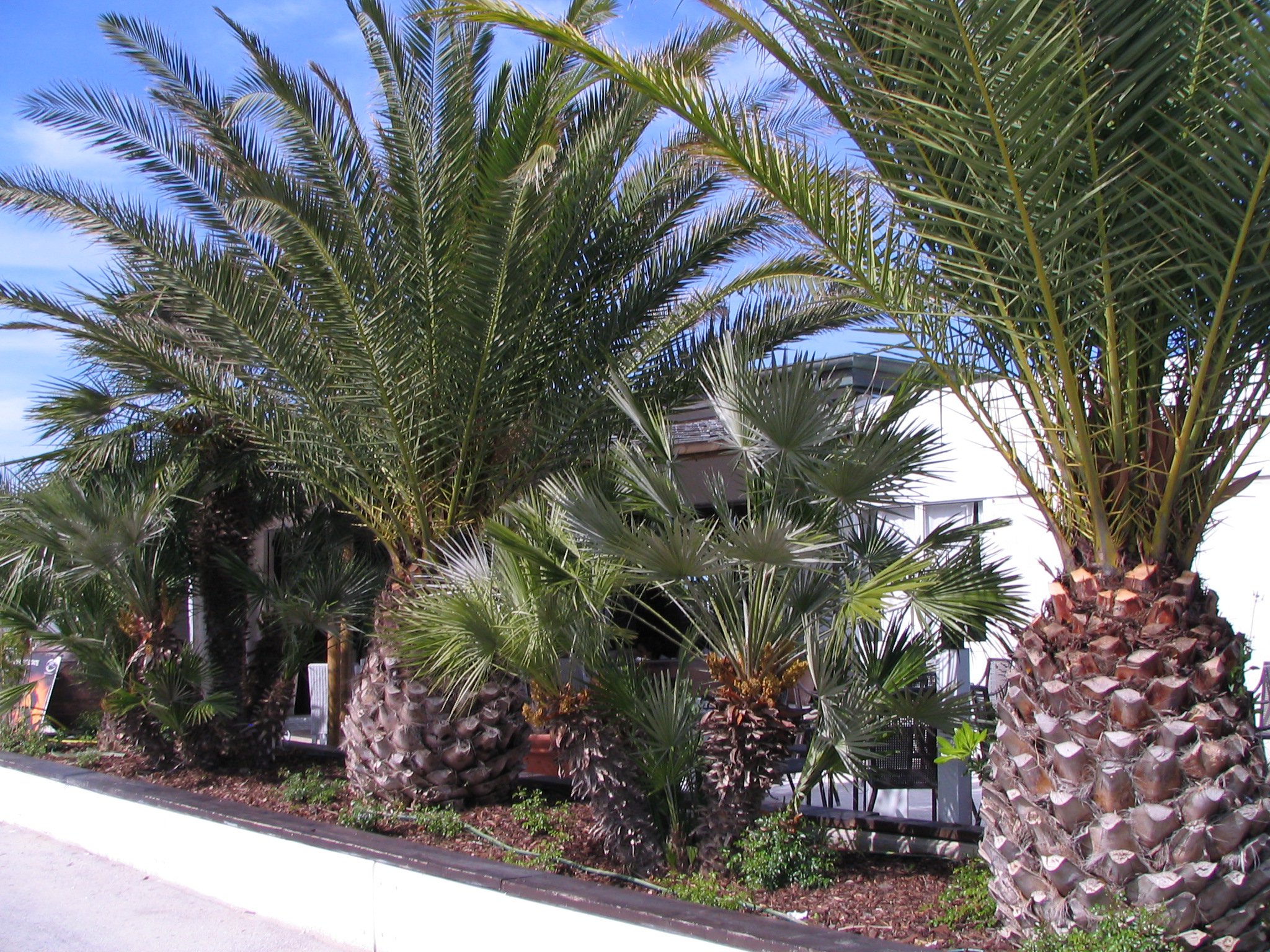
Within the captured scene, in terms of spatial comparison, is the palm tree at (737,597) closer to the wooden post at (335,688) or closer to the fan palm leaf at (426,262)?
the fan palm leaf at (426,262)

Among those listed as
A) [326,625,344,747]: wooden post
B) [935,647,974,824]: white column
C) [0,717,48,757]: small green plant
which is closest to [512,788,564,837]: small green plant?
[935,647,974,824]: white column

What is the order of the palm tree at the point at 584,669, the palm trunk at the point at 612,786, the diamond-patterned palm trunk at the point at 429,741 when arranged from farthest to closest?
the diamond-patterned palm trunk at the point at 429,741
the palm trunk at the point at 612,786
the palm tree at the point at 584,669

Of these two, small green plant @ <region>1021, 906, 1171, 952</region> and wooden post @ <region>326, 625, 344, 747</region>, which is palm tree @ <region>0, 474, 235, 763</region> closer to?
wooden post @ <region>326, 625, 344, 747</region>

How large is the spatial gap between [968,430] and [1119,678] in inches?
197

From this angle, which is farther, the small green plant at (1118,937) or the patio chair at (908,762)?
the patio chair at (908,762)

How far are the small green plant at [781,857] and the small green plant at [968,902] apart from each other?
57cm

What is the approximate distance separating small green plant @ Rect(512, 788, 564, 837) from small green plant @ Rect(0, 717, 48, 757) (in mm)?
5883

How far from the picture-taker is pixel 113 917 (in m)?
5.99

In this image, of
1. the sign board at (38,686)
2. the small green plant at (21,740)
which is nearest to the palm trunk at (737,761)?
the small green plant at (21,740)

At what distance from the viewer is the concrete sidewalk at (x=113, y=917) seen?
5445 millimetres

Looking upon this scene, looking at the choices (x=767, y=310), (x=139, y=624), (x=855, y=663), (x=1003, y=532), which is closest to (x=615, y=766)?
(x=855, y=663)

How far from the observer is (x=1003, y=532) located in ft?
27.9

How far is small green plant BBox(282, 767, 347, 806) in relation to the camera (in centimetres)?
743

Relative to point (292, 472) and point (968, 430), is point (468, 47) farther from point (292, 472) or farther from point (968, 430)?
point (968, 430)
